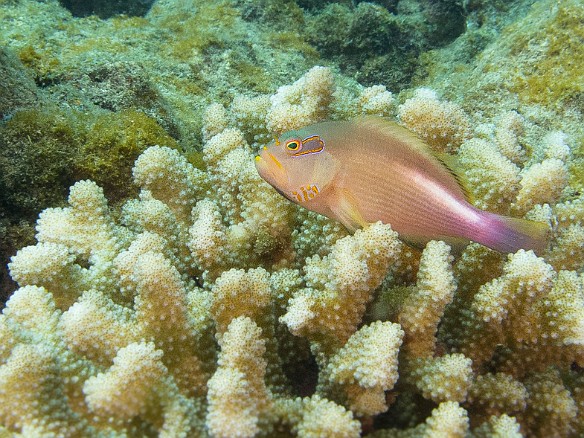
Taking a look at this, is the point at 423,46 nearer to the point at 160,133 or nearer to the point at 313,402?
the point at 160,133

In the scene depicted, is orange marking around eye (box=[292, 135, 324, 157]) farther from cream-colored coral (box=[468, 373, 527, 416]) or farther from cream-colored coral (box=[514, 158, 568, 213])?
cream-colored coral (box=[468, 373, 527, 416])

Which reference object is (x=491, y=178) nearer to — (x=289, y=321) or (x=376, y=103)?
(x=376, y=103)

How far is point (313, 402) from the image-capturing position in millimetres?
1806

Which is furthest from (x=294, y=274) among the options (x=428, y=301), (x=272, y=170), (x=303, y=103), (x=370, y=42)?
(x=370, y=42)

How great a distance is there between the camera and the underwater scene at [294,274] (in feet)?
5.99

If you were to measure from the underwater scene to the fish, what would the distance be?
1 cm

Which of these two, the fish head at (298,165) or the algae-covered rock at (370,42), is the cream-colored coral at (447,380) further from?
the algae-covered rock at (370,42)

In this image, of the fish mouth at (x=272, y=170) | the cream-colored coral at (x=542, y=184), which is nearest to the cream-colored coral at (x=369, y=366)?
the fish mouth at (x=272, y=170)

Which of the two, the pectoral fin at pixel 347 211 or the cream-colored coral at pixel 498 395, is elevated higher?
the pectoral fin at pixel 347 211

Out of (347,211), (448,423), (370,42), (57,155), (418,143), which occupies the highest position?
(418,143)

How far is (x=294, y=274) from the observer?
2451 mm

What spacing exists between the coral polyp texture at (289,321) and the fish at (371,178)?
154 millimetres

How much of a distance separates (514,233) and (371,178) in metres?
0.74

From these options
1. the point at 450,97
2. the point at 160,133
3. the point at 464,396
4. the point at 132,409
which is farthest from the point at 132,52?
the point at 464,396
